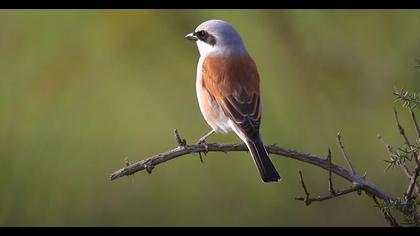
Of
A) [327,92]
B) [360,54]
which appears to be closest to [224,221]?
[327,92]

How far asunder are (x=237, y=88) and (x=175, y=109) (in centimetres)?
225

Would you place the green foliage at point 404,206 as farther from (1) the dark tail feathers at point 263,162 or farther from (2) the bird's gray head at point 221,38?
(2) the bird's gray head at point 221,38

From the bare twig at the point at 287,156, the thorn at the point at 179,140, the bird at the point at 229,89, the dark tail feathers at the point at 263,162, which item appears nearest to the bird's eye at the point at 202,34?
the bird at the point at 229,89

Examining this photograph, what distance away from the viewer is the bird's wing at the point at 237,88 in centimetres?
452

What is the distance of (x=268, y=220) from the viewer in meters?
6.59

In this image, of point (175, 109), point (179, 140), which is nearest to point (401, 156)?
point (179, 140)

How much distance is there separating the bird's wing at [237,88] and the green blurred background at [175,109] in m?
1.62

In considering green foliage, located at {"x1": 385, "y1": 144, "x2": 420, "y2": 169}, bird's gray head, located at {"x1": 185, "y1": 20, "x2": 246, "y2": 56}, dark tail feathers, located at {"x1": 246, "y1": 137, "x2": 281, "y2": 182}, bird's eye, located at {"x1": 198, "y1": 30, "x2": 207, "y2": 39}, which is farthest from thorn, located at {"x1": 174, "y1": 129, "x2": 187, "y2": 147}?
bird's eye, located at {"x1": 198, "y1": 30, "x2": 207, "y2": 39}

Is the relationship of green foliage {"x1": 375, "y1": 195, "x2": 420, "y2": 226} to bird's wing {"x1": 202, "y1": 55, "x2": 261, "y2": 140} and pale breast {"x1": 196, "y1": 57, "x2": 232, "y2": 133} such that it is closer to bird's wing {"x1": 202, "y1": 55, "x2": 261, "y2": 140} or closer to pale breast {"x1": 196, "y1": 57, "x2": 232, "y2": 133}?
bird's wing {"x1": 202, "y1": 55, "x2": 261, "y2": 140}

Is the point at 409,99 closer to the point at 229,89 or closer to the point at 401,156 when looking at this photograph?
the point at 401,156

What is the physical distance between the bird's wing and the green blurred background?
5.31ft

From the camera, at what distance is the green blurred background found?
653 cm
